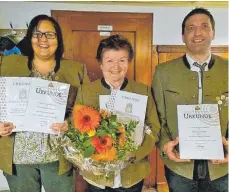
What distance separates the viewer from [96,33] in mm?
1227

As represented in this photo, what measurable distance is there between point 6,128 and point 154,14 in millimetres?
738

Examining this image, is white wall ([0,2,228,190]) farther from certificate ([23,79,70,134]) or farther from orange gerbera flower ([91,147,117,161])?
orange gerbera flower ([91,147,117,161])

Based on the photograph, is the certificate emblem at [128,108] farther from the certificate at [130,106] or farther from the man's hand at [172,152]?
the man's hand at [172,152]

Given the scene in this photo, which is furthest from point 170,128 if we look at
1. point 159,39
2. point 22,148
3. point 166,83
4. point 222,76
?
point 22,148

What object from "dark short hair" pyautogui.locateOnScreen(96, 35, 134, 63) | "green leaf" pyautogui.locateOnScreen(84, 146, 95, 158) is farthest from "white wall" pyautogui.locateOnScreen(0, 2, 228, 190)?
"green leaf" pyautogui.locateOnScreen(84, 146, 95, 158)

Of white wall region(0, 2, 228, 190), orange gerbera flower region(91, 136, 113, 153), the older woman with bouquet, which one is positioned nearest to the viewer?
orange gerbera flower region(91, 136, 113, 153)

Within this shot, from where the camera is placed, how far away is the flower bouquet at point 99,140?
91 cm

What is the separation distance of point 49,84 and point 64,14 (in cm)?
32

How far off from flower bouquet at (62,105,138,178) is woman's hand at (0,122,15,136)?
213 millimetres

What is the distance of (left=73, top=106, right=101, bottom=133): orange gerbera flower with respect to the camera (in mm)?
906

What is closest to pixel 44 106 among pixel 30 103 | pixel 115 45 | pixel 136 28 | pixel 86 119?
pixel 30 103

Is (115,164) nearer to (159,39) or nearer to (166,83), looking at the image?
(166,83)

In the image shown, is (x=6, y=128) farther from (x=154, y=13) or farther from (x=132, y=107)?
(x=154, y=13)

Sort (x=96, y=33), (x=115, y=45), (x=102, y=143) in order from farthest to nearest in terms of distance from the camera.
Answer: (x=96, y=33)
(x=115, y=45)
(x=102, y=143)
